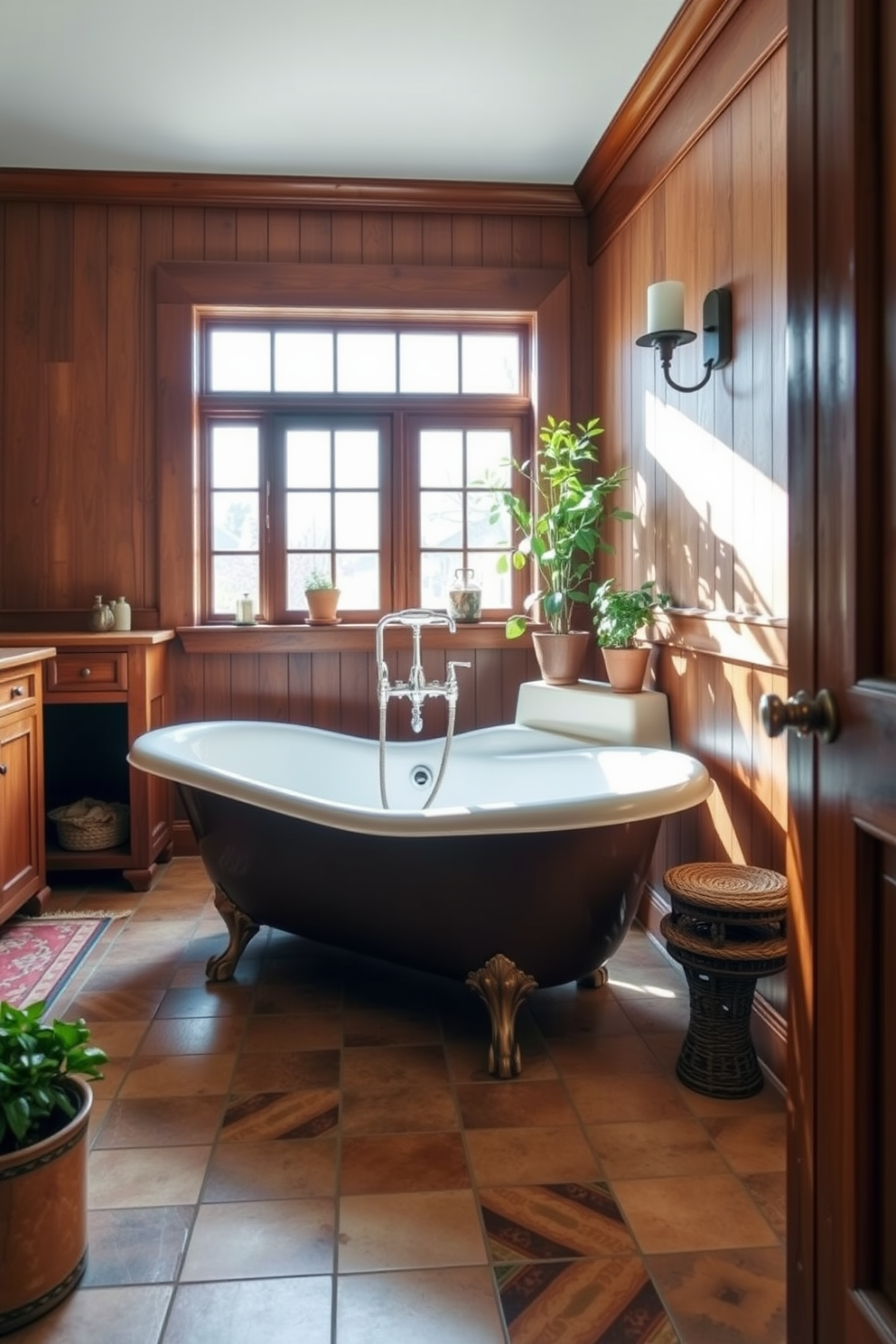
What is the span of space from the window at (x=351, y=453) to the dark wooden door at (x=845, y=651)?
2806 mm

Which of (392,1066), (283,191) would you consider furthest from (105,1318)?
(283,191)

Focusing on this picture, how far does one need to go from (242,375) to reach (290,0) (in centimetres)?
146

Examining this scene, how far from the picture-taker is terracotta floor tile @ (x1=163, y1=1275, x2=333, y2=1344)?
134cm

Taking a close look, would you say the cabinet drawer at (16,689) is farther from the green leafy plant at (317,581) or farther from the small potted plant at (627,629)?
the small potted plant at (627,629)

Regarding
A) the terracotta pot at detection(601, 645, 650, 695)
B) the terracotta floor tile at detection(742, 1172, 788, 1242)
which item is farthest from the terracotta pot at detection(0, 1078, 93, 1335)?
the terracotta pot at detection(601, 645, 650, 695)

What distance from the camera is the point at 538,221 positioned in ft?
12.4

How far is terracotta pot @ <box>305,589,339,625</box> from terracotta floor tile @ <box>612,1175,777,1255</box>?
8.10 ft

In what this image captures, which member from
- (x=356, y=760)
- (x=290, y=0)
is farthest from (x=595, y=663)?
(x=290, y=0)

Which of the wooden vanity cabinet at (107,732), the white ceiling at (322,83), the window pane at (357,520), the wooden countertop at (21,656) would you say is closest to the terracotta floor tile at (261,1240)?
the wooden countertop at (21,656)

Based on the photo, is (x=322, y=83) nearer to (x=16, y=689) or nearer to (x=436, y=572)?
(x=436, y=572)

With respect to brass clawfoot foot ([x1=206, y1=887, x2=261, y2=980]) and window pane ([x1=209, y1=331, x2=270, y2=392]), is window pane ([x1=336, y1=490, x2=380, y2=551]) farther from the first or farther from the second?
brass clawfoot foot ([x1=206, y1=887, x2=261, y2=980])

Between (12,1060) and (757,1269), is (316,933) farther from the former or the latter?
(757,1269)

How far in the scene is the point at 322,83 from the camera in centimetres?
298

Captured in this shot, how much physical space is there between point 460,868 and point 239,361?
254 cm
